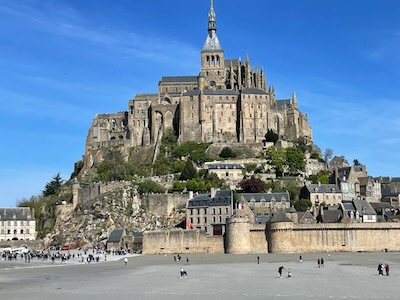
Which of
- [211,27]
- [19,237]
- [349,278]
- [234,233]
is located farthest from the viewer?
[211,27]

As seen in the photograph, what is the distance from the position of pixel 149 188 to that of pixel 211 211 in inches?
499

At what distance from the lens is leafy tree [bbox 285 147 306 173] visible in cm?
8931

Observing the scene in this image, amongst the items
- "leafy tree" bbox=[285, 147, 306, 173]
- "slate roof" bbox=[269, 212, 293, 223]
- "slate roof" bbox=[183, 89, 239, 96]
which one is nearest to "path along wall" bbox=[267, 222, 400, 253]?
"slate roof" bbox=[269, 212, 293, 223]

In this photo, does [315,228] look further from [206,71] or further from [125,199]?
[206,71]

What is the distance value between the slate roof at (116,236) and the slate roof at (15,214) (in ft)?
65.3

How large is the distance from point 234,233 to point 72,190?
3399 cm

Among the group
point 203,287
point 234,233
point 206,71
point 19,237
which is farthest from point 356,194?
point 203,287

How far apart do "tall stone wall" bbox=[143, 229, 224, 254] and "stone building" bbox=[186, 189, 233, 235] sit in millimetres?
4548

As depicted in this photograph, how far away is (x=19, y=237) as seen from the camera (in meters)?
84.6

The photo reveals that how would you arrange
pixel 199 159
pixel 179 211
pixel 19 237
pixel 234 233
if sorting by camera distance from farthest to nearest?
pixel 199 159
pixel 19 237
pixel 179 211
pixel 234 233

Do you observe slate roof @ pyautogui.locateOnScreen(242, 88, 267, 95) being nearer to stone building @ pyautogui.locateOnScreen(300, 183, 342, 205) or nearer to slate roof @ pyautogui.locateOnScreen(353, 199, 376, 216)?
stone building @ pyautogui.locateOnScreen(300, 183, 342, 205)

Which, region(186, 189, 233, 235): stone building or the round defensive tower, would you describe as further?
region(186, 189, 233, 235): stone building

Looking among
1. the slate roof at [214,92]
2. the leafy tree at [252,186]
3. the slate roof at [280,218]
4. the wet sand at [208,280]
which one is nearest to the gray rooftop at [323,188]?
the leafy tree at [252,186]

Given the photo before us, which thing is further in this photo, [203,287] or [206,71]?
[206,71]
